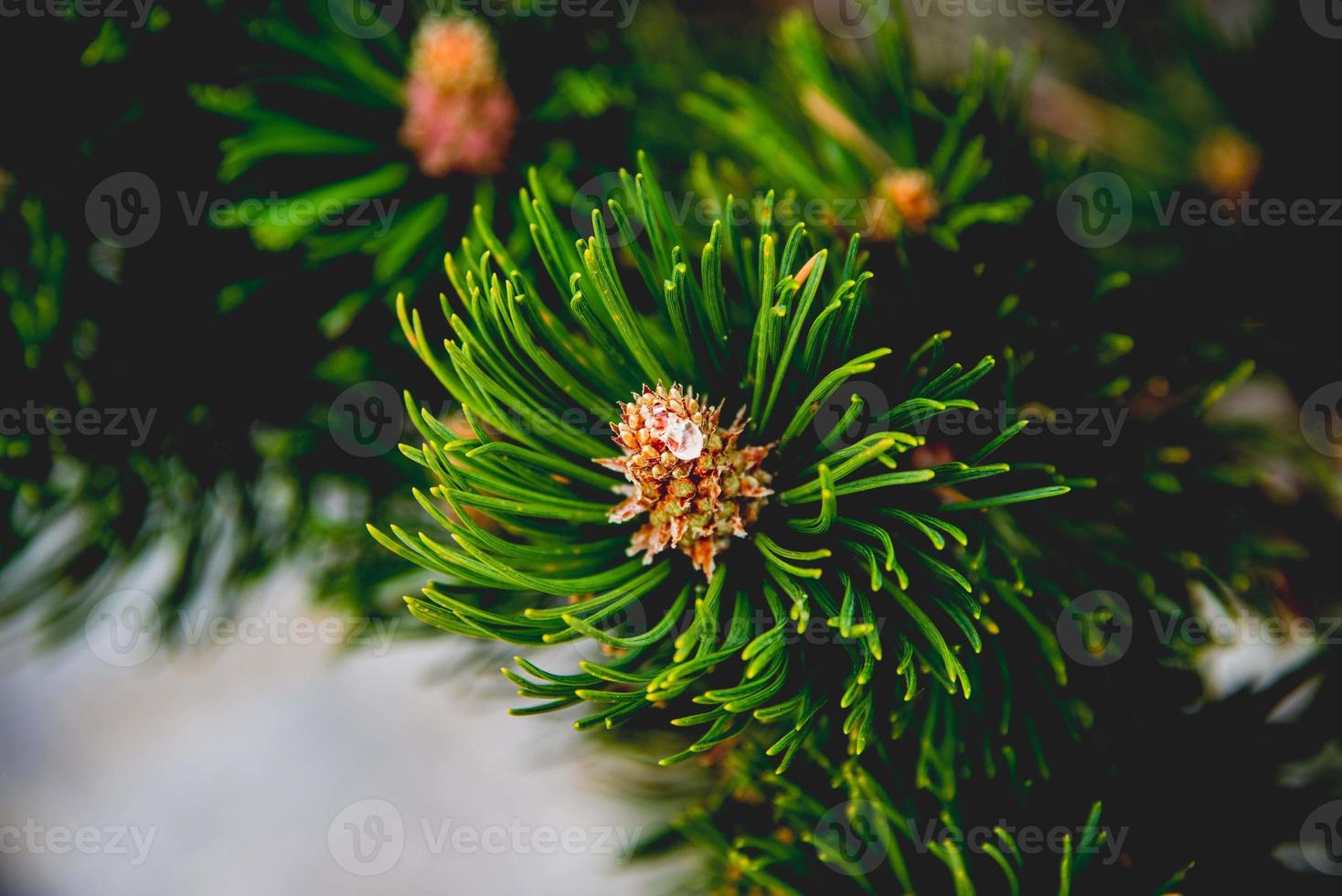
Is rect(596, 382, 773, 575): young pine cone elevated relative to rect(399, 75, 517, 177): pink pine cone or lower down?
lower down

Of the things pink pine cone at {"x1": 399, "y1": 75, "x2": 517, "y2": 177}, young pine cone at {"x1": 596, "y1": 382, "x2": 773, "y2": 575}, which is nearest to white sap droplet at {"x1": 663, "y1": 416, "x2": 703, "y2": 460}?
young pine cone at {"x1": 596, "y1": 382, "x2": 773, "y2": 575}

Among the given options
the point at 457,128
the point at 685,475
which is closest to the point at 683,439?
the point at 685,475

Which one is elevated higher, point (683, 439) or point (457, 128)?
point (457, 128)

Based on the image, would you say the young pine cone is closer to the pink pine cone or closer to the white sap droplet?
the white sap droplet

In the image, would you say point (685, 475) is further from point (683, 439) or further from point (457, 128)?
point (457, 128)

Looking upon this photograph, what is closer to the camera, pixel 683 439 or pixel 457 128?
pixel 683 439

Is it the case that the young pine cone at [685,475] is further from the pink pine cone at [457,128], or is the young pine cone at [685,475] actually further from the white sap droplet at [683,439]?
the pink pine cone at [457,128]

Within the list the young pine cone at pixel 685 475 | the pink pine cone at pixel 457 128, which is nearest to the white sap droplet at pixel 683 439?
the young pine cone at pixel 685 475

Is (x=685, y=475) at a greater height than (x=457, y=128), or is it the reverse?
(x=457, y=128)
